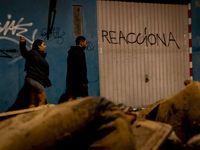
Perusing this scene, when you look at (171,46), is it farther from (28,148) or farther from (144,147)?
(28,148)

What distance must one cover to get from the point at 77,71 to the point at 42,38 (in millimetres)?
1265

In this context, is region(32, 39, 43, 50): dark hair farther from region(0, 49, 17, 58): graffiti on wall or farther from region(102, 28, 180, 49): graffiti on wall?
region(102, 28, 180, 49): graffiti on wall

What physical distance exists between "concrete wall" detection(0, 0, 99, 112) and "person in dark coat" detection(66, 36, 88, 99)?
0.60 feet

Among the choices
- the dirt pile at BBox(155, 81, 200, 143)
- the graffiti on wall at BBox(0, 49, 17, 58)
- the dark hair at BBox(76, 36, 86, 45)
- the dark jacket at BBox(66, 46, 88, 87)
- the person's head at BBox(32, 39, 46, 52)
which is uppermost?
the dark hair at BBox(76, 36, 86, 45)

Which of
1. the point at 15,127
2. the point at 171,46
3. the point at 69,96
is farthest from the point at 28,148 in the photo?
the point at 171,46

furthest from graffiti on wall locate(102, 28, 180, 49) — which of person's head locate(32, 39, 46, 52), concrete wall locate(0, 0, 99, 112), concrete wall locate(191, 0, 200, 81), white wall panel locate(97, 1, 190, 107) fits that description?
person's head locate(32, 39, 46, 52)

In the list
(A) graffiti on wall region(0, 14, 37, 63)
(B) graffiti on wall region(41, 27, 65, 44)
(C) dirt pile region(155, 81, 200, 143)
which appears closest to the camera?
(C) dirt pile region(155, 81, 200, 143)

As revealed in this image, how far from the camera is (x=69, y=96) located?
4.64 m

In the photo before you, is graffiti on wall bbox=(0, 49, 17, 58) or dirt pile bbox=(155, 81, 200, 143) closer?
dirt pile bbox=(155, 81, 200, 143)

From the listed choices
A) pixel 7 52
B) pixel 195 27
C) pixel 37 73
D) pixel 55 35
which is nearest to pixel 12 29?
pixel 7 52

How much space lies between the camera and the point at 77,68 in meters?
4.45

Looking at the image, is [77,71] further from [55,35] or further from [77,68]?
[55,35]

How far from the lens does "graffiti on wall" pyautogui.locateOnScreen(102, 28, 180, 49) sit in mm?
5098

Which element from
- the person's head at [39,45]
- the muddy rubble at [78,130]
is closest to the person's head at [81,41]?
the person's head at [39,45]
